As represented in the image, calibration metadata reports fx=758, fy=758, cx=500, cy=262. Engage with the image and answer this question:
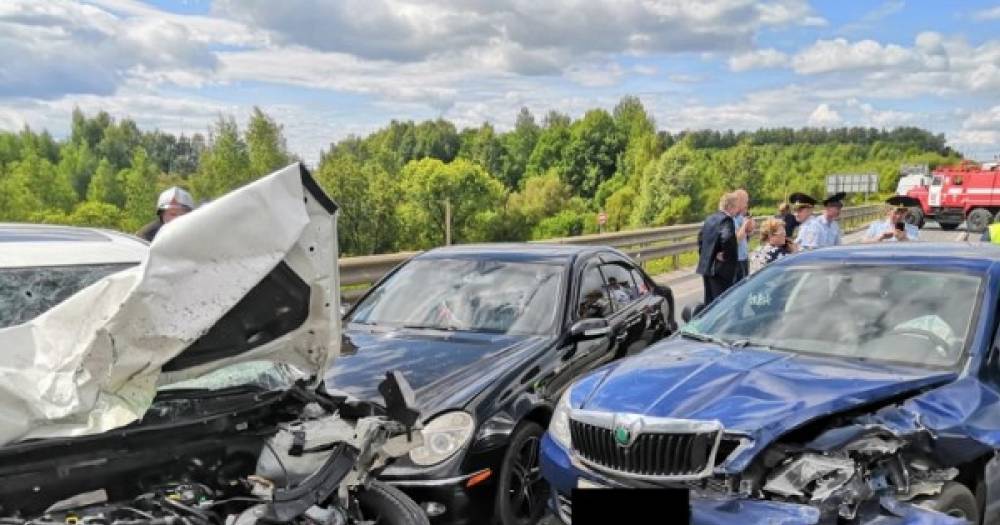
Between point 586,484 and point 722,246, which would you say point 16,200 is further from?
point 586,484

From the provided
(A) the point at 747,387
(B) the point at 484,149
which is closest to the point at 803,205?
(A) the point at 747,387

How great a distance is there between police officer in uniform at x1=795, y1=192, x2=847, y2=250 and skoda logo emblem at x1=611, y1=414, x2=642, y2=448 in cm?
684

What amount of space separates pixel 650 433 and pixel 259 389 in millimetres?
1586

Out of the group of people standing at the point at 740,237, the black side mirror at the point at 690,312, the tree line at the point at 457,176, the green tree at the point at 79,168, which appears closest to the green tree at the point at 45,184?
the tree line at the point at 457,176

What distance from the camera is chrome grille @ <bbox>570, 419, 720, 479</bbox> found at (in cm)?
304

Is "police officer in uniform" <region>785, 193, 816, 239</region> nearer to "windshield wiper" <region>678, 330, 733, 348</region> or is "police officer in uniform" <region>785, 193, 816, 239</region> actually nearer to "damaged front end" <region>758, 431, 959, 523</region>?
"windshield wiper" <region>678, 330, 733, 348</region>

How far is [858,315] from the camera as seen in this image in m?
4.09

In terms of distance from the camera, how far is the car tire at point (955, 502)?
3.12 meters

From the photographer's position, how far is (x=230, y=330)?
8.52 ft

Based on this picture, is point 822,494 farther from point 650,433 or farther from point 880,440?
point 650,433

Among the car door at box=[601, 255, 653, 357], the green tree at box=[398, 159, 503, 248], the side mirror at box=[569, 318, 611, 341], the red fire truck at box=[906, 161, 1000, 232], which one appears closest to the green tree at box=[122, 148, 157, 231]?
the green tree at box=[398, 159, 503, 248]

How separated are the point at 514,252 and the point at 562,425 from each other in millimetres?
2293

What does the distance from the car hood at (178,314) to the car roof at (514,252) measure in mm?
3033

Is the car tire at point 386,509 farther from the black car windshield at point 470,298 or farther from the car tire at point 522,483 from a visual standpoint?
the black car windshield at point 470,298
